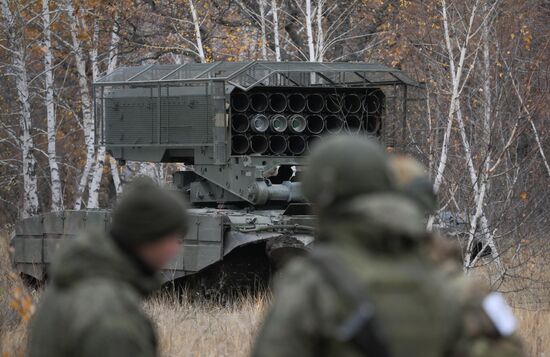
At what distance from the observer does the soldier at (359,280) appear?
11.2ft

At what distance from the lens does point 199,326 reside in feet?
34.9

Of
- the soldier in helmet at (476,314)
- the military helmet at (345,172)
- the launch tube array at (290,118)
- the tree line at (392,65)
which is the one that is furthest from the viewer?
the launch tube array at (290,118)

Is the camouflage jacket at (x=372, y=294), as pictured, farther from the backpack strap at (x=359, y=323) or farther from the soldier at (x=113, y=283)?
the soldier at (x=113, y=283)

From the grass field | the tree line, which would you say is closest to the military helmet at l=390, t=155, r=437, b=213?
the grass field

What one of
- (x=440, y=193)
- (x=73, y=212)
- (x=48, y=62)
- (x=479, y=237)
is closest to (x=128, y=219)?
(x=479, y=237)

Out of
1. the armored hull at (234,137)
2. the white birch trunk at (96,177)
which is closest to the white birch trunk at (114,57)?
the white birch trunk at (96,177)

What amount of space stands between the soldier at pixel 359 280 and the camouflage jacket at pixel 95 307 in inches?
22.7

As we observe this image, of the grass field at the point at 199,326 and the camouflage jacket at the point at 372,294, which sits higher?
the camouflage jacket at the point at 372,294

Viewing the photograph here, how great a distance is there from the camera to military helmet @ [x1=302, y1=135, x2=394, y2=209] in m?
3.55

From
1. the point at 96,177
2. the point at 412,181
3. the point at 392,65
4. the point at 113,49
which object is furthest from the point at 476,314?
the point at 392,65

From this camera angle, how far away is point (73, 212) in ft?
50.3

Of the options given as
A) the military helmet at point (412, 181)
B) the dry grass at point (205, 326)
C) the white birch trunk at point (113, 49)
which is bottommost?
the dry grass at point (205, 326)

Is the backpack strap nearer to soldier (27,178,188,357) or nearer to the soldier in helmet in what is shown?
the soldier in helmet

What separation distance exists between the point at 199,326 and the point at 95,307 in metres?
6.75
